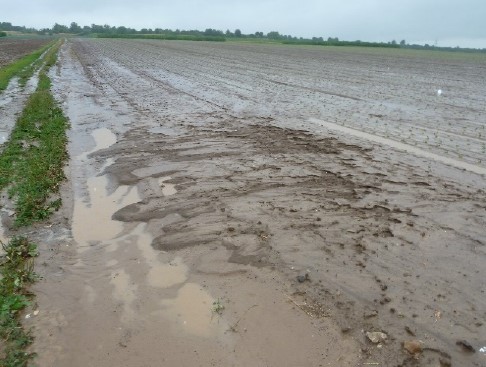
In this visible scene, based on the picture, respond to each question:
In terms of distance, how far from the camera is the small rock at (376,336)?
13.6 ft

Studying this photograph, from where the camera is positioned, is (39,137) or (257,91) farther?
(257,91)

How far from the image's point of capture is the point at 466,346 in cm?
407

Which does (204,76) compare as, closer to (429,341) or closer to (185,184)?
Result: (185,184)

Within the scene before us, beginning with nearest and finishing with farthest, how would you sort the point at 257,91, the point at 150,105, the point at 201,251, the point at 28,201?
the point at 201,251, the point at 28,201, the point at 150,105, the point at 257,91

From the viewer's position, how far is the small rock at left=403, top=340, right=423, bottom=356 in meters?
3.99

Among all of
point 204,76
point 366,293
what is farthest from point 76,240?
point 204,76

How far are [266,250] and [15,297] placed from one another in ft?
10.6

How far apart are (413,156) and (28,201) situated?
8.30 meters

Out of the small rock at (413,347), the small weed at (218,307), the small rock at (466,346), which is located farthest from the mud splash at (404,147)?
the small weed at (218,307)

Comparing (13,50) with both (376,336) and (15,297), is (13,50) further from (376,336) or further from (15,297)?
(376,336)

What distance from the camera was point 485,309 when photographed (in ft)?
15.1

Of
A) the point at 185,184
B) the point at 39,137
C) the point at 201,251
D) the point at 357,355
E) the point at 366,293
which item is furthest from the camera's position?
the point at 39,137

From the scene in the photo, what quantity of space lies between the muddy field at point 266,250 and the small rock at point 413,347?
0.02 meters

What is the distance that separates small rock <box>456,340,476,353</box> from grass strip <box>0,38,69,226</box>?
20.4ft
